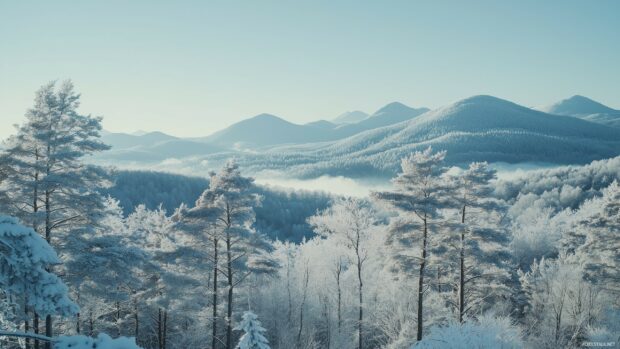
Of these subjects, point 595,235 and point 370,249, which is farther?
point 370,249

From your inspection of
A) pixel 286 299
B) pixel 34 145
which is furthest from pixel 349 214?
pixel 34 145

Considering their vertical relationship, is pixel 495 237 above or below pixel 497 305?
above

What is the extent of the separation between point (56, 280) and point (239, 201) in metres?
13.7

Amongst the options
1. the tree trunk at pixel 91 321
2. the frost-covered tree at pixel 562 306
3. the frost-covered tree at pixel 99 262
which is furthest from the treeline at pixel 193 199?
the frost-covered tree at pixel 99 262

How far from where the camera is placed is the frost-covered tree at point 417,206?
1947cm

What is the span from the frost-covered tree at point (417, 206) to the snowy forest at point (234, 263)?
2.7 inches

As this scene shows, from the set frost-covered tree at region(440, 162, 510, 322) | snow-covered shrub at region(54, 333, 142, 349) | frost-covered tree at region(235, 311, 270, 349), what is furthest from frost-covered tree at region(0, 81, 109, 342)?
frost-covered tree at region(440, 162, 510, 322)

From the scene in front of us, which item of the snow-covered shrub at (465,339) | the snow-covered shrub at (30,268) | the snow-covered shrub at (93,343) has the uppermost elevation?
the snow-covered shrub at (30,268)

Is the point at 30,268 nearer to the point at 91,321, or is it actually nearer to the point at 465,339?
the point at 465,339

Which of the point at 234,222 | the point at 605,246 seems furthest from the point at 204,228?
the point at 605,246

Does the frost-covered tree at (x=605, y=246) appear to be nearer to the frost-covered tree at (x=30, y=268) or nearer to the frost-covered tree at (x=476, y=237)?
the frost-covered tree at (x=476, y=237)

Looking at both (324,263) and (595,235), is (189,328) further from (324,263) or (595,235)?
(595,235)

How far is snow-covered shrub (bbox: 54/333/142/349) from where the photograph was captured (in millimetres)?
3627

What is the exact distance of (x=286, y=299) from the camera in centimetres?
3575
